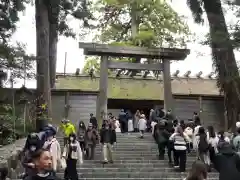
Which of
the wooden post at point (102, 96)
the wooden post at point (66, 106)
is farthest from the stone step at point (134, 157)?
the wooden post at point (66, 106)

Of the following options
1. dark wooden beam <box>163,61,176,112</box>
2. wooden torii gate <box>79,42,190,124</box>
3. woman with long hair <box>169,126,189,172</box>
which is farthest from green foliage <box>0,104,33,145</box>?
dark wooden beam <box>163,61,176,112</box>

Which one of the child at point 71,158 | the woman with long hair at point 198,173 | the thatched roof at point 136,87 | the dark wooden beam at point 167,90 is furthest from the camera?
the thatched roof at point 136,87

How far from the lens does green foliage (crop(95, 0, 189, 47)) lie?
25.7 m

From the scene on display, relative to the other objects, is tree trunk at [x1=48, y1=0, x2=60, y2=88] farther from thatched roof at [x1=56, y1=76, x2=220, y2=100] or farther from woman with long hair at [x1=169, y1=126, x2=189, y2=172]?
woman with long hair at [x1=169, y1=126, x2=189, y2=172]

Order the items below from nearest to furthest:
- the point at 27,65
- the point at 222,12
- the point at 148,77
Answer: the point at 27,65
the point at 222,12
the point at 148,77

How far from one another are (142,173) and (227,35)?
6.26 metres

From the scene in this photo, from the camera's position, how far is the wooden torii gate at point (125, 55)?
20.7 metres

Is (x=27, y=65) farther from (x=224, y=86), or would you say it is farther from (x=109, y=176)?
(x=224, y=86)

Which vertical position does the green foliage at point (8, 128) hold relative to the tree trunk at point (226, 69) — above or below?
below

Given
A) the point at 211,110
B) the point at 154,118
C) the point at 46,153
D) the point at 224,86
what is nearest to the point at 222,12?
the point at 224,86

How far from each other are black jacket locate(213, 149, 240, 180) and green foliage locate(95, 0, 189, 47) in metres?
19.1

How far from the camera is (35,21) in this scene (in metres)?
18.8

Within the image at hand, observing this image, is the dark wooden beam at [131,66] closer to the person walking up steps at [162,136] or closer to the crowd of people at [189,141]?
the crowd of people at [189,141]

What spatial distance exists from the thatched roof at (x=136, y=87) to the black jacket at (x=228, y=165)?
19.2 meters
